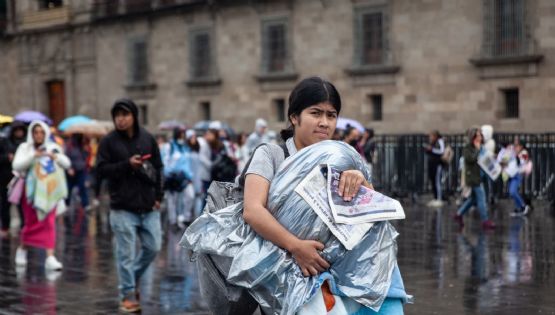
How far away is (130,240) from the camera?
347 inches

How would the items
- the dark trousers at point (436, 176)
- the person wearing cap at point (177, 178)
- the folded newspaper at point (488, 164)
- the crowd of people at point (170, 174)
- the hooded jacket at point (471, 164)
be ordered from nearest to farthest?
1. the crowd of people at point (170, 174)
2. the hooded jacket at point (471, 164)
3. the person wearing cap at point (177, 178)
4. the folded newspaper at point (488, 164)
5. the dark trousers at point (436, 176)

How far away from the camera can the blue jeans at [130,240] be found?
881cm

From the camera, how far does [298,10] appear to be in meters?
30.7

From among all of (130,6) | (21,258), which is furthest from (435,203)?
(130,6)

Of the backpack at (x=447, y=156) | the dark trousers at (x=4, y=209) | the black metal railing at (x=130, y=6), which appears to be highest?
the black metal railing at (x=130, y=6)

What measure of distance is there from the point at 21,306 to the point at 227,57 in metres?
24.5

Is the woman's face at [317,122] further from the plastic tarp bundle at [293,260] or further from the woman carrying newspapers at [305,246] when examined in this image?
the plastic tarp bundle at [293,260]

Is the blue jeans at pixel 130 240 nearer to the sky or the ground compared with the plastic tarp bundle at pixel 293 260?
nearer to the ground

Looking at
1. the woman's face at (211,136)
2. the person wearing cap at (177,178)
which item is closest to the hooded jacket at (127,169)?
the person wearing cap at (177,178)

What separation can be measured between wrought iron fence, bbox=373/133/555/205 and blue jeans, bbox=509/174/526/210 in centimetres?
95

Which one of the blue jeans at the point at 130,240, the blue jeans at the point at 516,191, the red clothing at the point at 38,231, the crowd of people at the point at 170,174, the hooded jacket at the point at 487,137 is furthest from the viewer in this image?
the blue jeans at the point at 516,191

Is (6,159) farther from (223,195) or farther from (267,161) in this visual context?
(267,161)

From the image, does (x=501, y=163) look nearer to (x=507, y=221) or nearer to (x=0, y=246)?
(x=507, y=221)

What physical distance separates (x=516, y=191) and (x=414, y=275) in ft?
29.2
